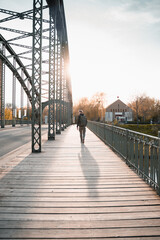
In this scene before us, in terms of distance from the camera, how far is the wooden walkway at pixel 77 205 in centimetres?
245

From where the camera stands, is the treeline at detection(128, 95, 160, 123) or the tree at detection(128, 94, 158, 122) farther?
the treeline at detection(128, 95, 160, 123)

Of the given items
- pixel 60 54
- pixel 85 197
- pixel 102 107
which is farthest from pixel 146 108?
pixel 85 197

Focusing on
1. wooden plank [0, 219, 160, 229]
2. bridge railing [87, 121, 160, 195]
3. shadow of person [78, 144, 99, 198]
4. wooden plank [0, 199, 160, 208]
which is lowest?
wooden plank [0, 219, 160, 229]

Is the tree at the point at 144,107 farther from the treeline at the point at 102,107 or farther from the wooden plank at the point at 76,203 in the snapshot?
the wooden plank at the point at 76,203

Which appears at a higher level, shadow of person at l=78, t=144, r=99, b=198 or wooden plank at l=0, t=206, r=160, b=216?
shadow of person at l=78, t=144, r=99, b=198

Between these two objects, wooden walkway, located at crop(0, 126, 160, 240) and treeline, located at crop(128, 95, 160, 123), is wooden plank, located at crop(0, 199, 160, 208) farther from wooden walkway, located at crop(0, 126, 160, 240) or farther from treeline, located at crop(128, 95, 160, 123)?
treeline, located at crop(128, 95, 160, 123)

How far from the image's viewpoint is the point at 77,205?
3.15m

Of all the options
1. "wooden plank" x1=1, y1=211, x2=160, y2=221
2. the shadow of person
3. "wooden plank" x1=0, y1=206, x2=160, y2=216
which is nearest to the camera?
"wooden plank" x1=1, y1=211, x2=160, y2=221

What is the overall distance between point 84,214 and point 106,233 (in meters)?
0.51

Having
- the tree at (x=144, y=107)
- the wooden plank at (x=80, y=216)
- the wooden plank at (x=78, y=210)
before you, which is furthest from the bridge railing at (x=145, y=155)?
the tree at (x=144, y=107)

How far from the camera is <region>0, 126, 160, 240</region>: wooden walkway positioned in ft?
8.03

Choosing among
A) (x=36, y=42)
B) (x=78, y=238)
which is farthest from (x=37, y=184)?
(x=36, y=42)

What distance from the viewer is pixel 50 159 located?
21.9 ft

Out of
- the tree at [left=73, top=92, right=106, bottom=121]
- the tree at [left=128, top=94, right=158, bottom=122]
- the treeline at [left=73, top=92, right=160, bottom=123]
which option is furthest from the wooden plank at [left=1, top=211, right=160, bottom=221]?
the tree at [left=73, top=92, right=106, bottom=121]
